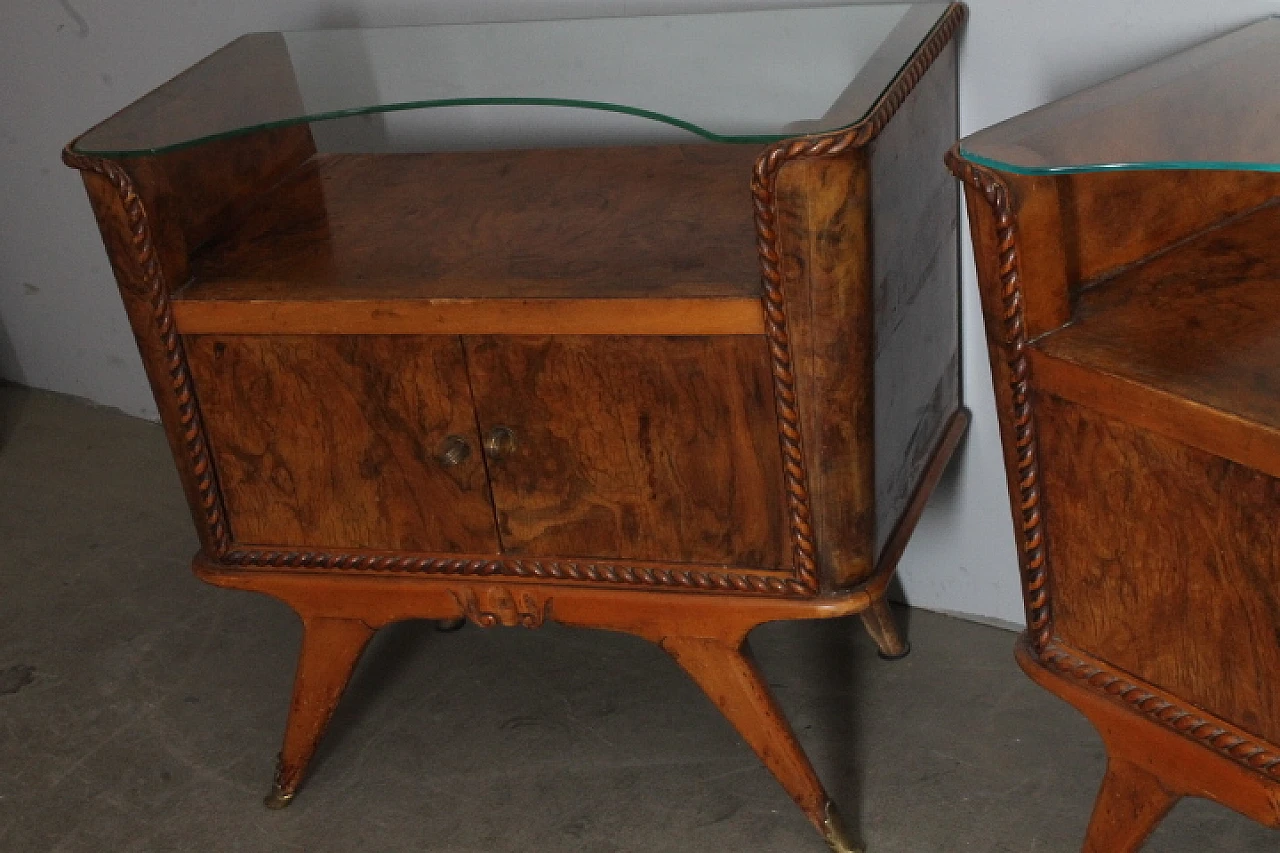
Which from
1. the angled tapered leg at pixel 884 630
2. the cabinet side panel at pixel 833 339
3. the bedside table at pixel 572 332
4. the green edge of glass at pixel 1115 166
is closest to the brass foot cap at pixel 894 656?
the angled tapered leg at pixel 884 630

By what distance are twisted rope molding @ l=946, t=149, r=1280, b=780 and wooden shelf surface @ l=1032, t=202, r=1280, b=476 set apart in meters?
0.03

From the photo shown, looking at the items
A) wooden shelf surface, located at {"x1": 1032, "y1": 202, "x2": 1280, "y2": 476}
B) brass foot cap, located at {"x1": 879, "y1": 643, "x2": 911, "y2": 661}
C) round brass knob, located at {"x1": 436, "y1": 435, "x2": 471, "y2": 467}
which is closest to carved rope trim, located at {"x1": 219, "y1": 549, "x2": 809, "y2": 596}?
round brass knob, located at {"x1": 436, "y1": 435, "x2": 471, "y2": 467}

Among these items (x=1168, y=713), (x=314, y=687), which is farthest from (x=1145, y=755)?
(x=314, y=687)

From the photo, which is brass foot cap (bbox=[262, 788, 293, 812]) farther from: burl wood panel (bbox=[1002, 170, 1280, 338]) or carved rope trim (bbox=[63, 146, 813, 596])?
burl wood panel (bbox=[1002, 170, 1280, 338])

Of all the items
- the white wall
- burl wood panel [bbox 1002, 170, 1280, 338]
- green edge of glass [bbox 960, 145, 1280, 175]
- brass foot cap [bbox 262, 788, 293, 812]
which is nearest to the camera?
A: green edge of glass [bbox 960, 145, 1280, 175]

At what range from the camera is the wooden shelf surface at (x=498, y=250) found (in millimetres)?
1183

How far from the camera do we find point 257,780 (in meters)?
1.55

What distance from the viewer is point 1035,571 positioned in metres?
1.13

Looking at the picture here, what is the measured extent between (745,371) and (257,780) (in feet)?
2.33

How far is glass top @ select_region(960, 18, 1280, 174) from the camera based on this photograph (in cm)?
96

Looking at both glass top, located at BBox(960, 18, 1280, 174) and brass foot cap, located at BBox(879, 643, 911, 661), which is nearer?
glass top, located at BBox(960, 18, 1280, 174)

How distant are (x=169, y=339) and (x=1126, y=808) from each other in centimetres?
83

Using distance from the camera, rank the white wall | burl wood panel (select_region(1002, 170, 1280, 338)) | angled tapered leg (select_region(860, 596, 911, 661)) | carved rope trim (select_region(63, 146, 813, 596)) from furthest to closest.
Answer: angled tapered leg (select_region(860, 596, 911, 661))
the white wall
carved rope trim (select_region(63, 146, 813, 596))
burl wood panel (select_region(1002, 170, 1280, 338))

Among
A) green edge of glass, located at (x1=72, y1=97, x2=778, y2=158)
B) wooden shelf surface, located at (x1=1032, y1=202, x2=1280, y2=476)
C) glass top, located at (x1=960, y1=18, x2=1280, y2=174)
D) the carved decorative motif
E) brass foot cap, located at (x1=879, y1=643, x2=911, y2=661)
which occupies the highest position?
green edge of glass, located at (x1=72, y1=97, x2=778, y2=158)
